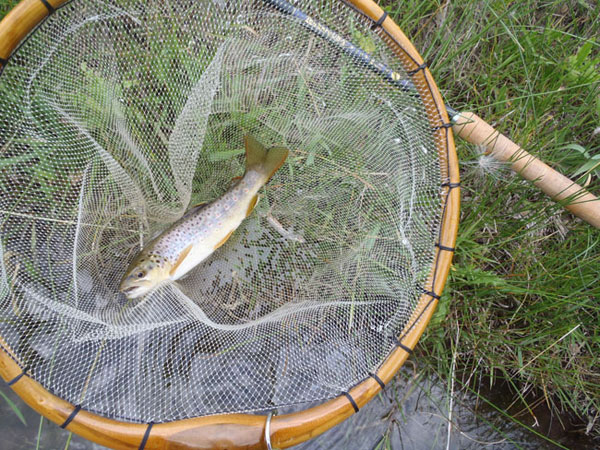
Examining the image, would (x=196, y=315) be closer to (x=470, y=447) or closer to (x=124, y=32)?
(x=124, y=32)

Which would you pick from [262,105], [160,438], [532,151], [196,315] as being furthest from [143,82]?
[532,151]

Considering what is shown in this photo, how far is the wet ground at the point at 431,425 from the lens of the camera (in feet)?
5.99

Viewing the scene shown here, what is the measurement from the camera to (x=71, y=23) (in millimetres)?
1391

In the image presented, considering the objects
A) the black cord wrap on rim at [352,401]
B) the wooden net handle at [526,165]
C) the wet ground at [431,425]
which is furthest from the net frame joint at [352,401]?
the wooden net handle at [526,165]

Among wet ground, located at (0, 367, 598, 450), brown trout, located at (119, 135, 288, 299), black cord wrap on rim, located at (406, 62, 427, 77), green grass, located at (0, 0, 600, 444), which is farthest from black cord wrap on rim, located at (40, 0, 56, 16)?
wet ground, located at (0, 367, 598, 450)

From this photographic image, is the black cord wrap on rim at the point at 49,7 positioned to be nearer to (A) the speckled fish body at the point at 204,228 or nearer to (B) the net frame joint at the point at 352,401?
(A) the speckled fish body at the point at 204,228

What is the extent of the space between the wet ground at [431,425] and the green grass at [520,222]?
8 centimetres

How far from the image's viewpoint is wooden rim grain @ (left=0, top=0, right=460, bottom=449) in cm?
113

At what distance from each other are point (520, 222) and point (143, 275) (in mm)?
1631

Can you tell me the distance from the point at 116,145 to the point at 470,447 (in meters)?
1.99

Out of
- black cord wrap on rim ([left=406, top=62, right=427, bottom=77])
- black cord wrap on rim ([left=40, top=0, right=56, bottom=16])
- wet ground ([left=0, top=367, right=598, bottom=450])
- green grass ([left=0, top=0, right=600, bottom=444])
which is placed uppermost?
black cord wrap on rim ([left=40, top=0, right=56, bottom=16])

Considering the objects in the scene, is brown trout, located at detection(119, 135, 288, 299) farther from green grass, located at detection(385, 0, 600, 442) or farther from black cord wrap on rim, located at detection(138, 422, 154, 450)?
green grass, located at detection(385, 0, 600, 442)

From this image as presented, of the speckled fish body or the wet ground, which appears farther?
the wet ground

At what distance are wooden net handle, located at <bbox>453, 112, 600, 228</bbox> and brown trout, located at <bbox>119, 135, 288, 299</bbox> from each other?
0.71 meters
